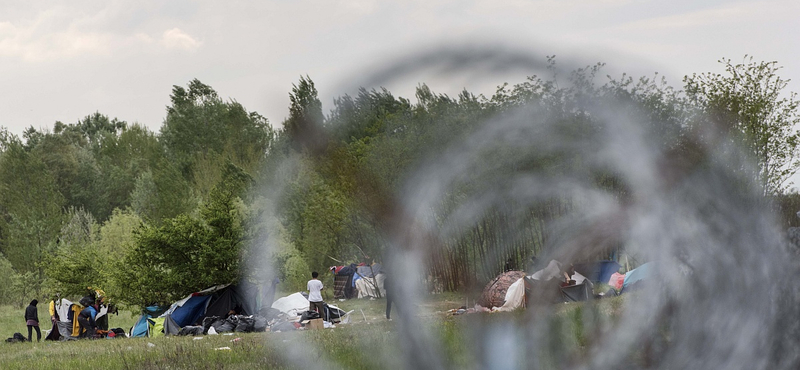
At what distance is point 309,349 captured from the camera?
1089 cm

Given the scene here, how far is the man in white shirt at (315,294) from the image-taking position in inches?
731

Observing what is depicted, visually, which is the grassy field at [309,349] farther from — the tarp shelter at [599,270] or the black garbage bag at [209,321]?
the black garbage bag at [209,321]

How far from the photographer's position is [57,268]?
2972 centimetres

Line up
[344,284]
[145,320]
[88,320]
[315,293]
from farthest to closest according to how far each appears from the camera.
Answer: [344,284], [145,320], [88,320], [315,293]

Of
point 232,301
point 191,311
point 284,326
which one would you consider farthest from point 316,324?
point 191,311

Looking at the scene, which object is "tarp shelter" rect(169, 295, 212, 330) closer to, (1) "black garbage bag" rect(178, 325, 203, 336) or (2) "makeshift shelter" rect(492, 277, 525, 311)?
(1) "black garbage bag" rect(178, 325, 203, 336)

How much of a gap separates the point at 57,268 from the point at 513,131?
27.2 meters

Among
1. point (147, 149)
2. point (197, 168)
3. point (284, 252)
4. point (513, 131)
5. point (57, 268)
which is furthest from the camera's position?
point (147, 149)

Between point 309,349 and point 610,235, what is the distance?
5178 millimetres

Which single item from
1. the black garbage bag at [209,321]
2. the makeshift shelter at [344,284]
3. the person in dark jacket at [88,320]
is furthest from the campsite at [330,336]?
the makeshift shelter at [344,284]

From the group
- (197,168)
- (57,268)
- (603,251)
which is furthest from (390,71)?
(197,168)

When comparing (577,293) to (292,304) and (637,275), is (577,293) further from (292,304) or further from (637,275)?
(292,304)

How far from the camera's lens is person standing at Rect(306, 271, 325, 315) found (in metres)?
18.6

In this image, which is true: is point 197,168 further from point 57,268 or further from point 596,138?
point 596,138
